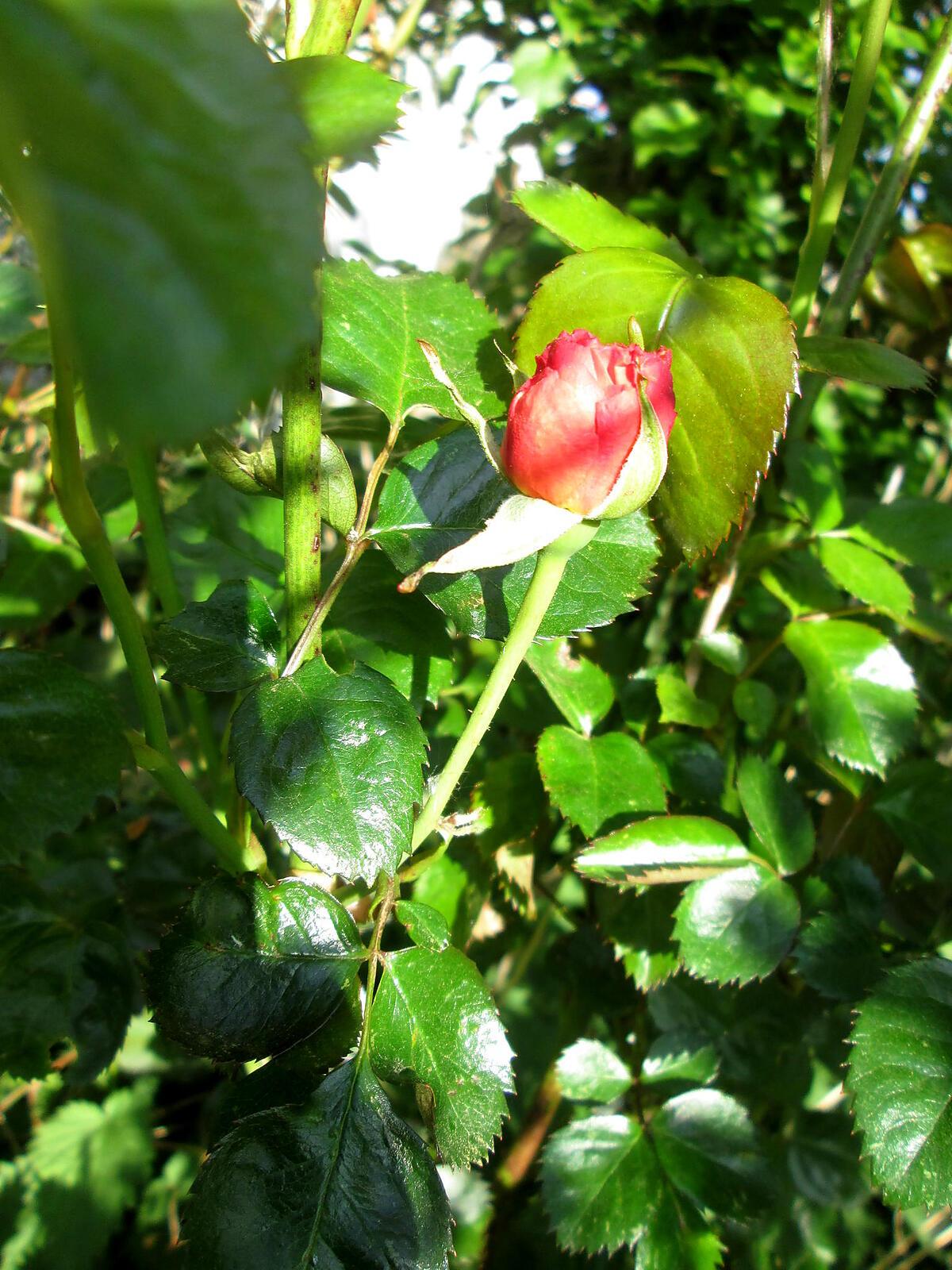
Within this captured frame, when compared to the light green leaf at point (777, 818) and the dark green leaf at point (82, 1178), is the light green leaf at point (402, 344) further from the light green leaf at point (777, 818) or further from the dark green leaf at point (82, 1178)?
the dark green leaf at point (82, 1178)

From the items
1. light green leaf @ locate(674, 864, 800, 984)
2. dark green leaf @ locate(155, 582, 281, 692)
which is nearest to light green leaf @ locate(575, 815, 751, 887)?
light green leaf @ locate(674, 864, 800, 984)

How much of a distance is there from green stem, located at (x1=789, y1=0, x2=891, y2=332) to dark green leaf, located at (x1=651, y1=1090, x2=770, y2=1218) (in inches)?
21.2

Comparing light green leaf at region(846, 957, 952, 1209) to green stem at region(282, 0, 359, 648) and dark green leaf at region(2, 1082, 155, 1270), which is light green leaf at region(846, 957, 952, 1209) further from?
dark green leaf at region(2, 1082, 155, 1270)

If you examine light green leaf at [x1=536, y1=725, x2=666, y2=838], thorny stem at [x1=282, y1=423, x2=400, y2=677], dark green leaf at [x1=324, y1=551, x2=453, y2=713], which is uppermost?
thorny stem at [x1=282, y1=423, x2=400, y2=677]

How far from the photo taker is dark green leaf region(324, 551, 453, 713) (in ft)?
1.61

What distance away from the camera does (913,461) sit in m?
1.50

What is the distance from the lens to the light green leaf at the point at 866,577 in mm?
668

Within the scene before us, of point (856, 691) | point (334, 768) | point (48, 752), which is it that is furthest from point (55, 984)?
point (856, 691)

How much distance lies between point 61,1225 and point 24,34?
1.13m

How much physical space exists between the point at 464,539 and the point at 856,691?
366mm

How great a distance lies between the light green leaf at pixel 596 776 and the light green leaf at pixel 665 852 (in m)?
0.02

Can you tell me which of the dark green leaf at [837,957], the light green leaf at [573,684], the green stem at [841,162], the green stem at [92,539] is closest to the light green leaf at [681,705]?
the light green leaf at [573,684]

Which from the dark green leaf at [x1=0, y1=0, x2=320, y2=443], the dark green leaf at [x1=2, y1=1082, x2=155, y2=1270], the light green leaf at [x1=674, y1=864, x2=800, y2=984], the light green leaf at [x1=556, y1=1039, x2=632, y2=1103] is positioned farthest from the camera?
the dark green leaf at [x1=2, y1=1082, x2=155, y2=1270]

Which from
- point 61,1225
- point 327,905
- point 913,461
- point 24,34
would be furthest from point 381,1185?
point 913,461
